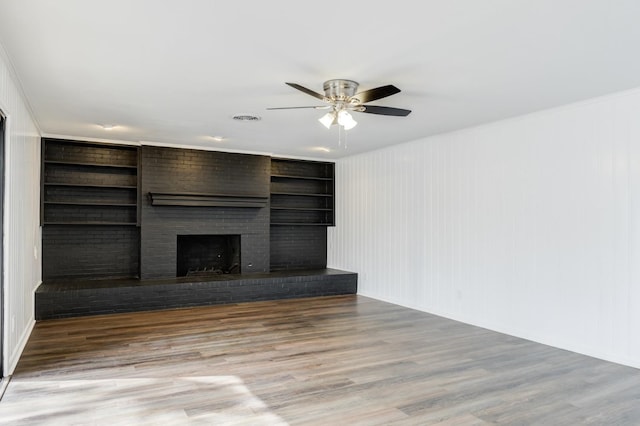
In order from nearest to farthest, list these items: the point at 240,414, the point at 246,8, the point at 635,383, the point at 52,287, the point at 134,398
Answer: the point at 246,8, the point at 240,414, the point at 134,398, the point at 635,383, the point at 52,287

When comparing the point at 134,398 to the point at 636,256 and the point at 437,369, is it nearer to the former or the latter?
the point at 437,369

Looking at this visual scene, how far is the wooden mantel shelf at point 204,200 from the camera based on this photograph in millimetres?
6570

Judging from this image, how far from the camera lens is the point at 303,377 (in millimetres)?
3543

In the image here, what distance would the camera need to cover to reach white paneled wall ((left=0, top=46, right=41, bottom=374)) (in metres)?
3.49

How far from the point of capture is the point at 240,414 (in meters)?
2.87

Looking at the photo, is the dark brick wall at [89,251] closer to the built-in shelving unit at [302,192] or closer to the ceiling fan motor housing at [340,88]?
the built-in shelving unit at [302,192]

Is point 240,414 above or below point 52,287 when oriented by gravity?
below

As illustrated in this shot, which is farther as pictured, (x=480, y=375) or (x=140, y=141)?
(x=140, y=141)

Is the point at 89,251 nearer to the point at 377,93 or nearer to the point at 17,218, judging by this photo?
the point at 17,218

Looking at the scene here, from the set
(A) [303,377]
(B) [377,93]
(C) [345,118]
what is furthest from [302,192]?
(A) [303,377]

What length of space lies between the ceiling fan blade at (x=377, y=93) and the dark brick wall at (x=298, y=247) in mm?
4726

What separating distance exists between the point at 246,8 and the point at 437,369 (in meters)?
3.10

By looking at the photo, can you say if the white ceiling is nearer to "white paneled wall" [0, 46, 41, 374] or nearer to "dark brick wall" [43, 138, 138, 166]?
"white paneled wall" [0, 46, 41, 374]

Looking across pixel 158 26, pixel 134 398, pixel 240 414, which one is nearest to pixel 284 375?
pixel 240 414
